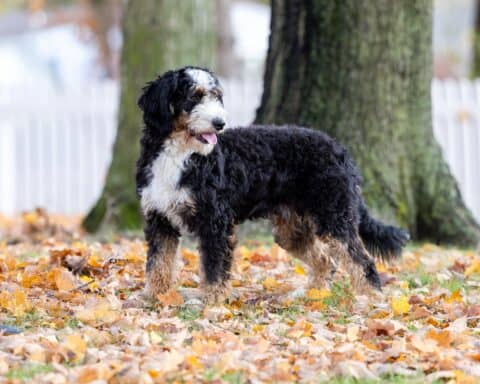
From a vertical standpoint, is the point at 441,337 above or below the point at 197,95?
below

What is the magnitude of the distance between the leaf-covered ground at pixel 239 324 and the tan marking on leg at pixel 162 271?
11cm

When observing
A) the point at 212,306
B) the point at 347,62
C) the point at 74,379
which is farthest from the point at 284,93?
the point at 74,379

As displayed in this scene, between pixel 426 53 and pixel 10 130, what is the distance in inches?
345

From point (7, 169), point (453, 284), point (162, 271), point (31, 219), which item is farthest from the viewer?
point (7, 169)

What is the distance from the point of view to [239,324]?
5.72 meters

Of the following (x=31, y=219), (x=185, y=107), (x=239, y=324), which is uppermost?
(x=185, y=107)

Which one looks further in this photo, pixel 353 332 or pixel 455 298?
pixel 455 298

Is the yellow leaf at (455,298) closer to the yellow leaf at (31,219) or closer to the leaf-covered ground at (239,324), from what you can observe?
the leaf-covered ground at (239,324)

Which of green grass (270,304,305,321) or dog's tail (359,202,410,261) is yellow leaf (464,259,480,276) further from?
green grass (270,304,305,321)

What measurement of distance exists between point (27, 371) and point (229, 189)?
2.18 m

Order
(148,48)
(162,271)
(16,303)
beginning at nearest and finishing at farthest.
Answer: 1. (16,303)
2. (162,271)
3. (148,48)

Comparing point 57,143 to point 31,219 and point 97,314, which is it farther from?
point 97,314

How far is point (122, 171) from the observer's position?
1114cm

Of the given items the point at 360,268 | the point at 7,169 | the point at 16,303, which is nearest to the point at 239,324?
the point at 360,268
